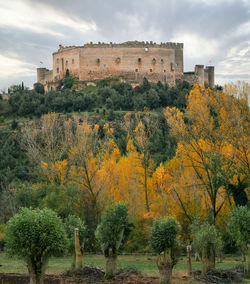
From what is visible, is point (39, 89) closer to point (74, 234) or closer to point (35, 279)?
point (74, 234)

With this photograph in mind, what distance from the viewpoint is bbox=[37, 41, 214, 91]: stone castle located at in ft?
246

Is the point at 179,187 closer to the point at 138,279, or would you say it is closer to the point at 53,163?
the point at 53,163

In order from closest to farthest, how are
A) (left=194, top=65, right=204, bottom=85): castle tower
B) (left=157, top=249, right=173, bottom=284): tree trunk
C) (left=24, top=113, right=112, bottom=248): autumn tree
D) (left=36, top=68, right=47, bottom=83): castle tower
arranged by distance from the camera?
(left=157, top=249, right=173, bottom=284): tree trunk, (left=24, top=113, right=112, bottom=248): autumn tree, (left=194, top=65, right=204, bottom=85): castle tower, (left=36, top=68, right=47, bottom=83): castle tower

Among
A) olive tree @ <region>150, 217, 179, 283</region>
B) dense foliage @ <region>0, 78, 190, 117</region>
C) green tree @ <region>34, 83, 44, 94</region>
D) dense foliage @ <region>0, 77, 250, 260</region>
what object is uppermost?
green tree @ <region>34, 83, 44, 94</region>

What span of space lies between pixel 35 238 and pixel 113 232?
178 inches

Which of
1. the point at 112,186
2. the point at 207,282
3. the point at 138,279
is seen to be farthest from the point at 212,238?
the point at 112,186

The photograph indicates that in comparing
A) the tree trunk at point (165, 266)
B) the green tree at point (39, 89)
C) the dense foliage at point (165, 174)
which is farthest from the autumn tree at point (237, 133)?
the green tree at point (39, 89)

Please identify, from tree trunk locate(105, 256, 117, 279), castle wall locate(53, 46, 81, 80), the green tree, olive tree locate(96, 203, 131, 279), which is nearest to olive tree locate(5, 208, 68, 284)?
tree trunk locate(105, 256, 117, 279)

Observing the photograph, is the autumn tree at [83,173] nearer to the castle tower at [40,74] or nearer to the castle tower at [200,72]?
the castle tower at [200,72]

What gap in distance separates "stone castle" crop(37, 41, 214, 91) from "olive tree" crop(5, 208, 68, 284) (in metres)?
62.3

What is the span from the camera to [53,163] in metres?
29.3

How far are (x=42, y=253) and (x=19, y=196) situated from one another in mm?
20044

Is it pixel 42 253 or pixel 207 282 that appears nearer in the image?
pixel 42 253

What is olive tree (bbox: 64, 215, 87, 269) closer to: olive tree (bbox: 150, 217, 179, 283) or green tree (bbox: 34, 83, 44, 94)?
olive tree (bbox: 150, 217, 179, 283)
